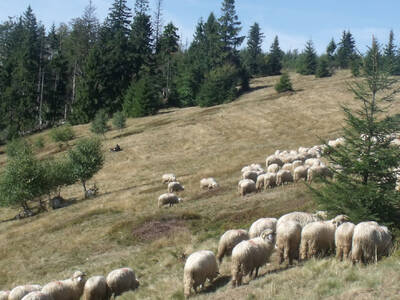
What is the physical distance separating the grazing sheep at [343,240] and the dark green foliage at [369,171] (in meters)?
3.18

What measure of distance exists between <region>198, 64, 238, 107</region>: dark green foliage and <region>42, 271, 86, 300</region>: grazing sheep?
237 ft

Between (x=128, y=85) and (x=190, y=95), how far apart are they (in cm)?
1419

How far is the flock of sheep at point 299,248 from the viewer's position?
11.8 metres

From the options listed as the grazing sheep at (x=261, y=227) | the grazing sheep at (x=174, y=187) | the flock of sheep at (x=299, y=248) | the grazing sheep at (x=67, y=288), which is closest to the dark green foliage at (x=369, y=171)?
the flock of sheep at (x=299, y=248)

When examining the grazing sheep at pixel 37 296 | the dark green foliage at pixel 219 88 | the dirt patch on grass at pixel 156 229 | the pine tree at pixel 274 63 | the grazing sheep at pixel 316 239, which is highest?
the pine tree at pixel 274 63

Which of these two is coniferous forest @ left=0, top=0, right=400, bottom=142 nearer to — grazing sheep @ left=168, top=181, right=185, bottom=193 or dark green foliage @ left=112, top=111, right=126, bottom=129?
dark green foliage @ left=112, top=111, right=126, bottom=129

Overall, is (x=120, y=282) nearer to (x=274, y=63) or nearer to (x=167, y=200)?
(x=167, y=200)

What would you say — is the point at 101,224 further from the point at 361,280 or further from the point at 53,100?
the point at 53,100

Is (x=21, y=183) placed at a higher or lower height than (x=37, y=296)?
lower

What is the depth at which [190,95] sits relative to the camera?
96562 millimetres

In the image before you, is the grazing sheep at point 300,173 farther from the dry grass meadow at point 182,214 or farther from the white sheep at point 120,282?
the white sheep at point 120,282

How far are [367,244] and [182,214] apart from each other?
14898 mm

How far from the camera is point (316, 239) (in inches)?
516

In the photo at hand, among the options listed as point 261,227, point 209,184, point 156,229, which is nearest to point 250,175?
point 209,184
